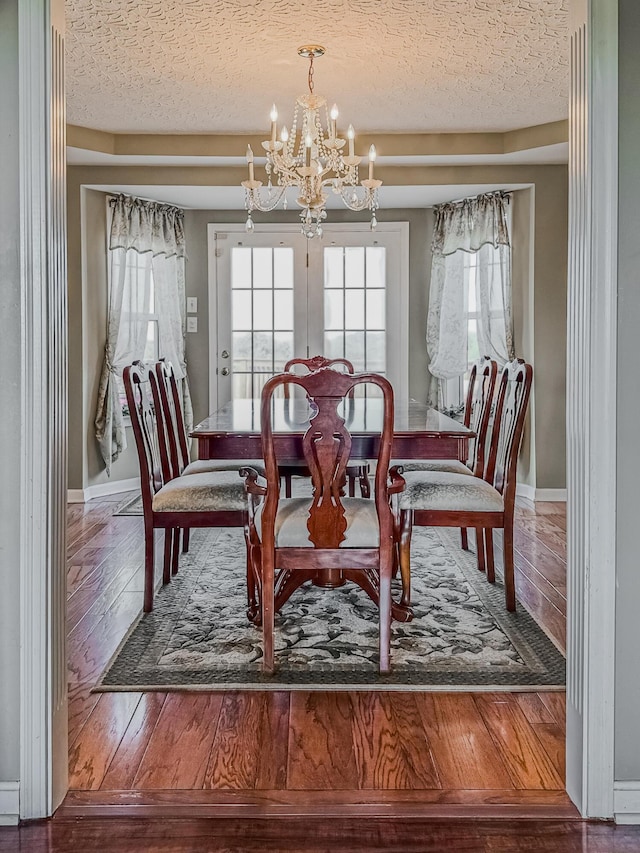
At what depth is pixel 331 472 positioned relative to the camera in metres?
2.54

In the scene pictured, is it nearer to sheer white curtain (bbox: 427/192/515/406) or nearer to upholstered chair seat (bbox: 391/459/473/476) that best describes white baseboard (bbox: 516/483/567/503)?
sheer white curtain (bbox: 427/192/515/406)

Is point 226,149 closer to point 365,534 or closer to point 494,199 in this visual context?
point 494,199

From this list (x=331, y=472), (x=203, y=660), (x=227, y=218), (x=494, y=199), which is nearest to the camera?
(x=331, y=472)

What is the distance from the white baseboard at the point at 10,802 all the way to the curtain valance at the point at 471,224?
508 centimetres

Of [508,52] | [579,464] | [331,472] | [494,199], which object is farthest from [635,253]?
[494,199]

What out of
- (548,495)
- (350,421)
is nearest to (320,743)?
(350,421)

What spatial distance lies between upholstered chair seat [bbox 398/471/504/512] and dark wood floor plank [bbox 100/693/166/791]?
1.26 meters

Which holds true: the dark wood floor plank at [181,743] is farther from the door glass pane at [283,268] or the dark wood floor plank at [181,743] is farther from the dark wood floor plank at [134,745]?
the door glass pane at [283,268]

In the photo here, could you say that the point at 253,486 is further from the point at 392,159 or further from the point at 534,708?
the point at 392,159

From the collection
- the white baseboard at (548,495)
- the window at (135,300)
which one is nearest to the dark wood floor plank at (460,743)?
the white baseboard at (548,495)

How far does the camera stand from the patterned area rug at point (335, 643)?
256cm

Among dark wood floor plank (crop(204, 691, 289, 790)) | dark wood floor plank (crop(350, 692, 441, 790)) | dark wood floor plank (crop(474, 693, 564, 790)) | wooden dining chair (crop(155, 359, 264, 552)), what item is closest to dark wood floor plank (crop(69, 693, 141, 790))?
dark wood floor plank (crop(204, 691, 289, 790))

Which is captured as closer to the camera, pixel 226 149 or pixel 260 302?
pixel 226 149

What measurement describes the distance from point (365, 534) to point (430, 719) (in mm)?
620
